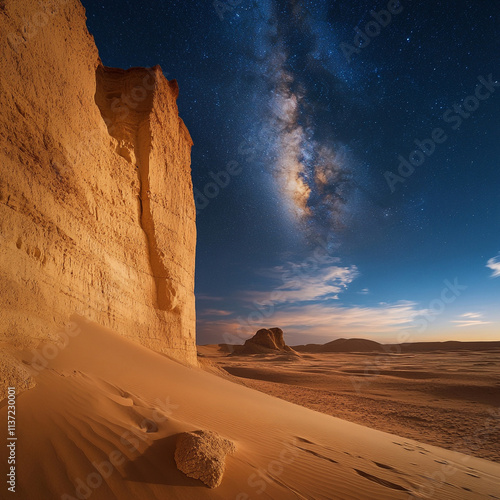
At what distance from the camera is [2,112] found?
4.54 metres

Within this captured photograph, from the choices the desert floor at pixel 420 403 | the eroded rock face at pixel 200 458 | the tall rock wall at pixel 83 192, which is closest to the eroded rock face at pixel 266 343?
the desert floor at pixel 420 403

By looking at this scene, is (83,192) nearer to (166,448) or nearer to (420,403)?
(166,448)

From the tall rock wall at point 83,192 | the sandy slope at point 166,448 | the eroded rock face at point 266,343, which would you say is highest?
the tall rock wall at point 83,192

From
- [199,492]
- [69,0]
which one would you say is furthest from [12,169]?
[69,0]

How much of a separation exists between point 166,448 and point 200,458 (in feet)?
1.28

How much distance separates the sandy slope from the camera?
2324 mm

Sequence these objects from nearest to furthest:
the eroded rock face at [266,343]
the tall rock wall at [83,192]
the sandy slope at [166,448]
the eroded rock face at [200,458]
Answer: the sandy slope at [166,448] < the eroded rock face at [200,458] < the tall rock wall at [83,192] < the eroded rock face at [266,343]

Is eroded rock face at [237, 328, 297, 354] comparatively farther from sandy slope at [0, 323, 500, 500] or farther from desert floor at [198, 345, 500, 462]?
sandy slope at [0, 323, 500, 500]

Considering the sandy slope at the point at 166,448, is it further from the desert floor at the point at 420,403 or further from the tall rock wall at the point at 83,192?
the desert floor at the point at 420,403

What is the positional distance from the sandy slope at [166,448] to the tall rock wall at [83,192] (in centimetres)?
121

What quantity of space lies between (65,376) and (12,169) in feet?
10.8

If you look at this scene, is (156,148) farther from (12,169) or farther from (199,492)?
(199,492)

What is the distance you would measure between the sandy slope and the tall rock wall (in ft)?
3.97

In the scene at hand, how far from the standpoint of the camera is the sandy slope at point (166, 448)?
7.63 feet
